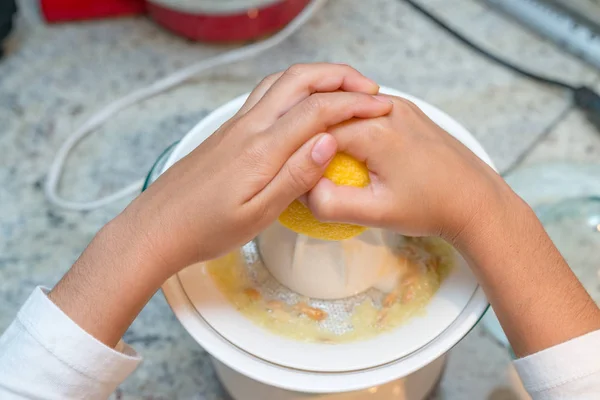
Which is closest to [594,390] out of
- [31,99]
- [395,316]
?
[395,316]

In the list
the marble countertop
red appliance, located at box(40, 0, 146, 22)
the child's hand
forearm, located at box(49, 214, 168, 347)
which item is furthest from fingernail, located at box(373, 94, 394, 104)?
red appliance, located at box(40, 0, 146, 22)

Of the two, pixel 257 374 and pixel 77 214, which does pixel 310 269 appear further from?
pixel 77 214

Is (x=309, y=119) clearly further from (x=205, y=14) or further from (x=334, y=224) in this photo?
(x=205, y=14)

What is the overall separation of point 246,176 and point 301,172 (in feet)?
0.09

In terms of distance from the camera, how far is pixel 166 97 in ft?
1.97

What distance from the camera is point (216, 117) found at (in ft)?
1.27

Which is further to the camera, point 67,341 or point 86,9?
point 86,9

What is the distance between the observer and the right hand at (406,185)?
0.30 m

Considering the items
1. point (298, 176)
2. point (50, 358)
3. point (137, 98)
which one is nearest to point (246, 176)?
point (298, 176)

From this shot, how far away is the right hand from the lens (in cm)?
30

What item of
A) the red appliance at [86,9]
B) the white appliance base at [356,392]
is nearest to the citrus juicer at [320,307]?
the white appliance base at [356,392]

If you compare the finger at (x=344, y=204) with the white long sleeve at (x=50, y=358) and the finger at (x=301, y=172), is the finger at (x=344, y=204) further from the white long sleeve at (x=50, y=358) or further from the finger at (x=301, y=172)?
the white long sleeve at (x=50, y=358)

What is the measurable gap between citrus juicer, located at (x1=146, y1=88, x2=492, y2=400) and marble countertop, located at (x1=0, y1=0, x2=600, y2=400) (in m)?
0.14

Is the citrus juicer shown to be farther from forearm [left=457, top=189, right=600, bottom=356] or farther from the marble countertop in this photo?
the marble countertop
